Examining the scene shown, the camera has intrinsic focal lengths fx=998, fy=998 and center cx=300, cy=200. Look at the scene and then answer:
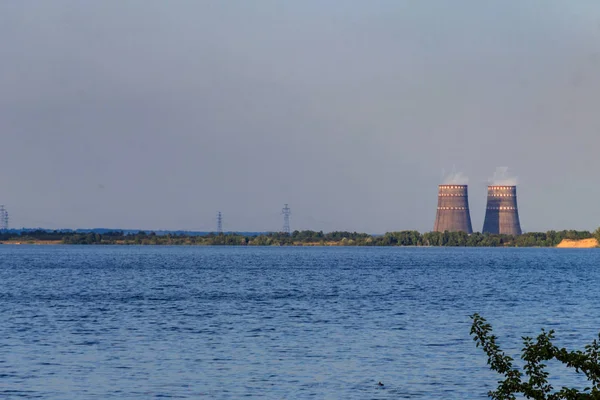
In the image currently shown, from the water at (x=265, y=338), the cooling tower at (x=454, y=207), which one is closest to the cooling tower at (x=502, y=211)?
the cooling tower at (x=454, y=207)

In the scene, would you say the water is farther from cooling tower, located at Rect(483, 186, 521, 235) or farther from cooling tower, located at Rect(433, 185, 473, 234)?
cooling tower, located at Rect(483, 186, 521, 235)

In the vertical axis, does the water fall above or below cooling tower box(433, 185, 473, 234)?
below

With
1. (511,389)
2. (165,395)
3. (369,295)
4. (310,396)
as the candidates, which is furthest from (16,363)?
(369,295)

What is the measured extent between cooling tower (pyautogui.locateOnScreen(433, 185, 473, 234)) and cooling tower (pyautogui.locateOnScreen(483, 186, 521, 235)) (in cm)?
495

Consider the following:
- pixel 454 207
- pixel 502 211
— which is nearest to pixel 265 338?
pixel 454 207

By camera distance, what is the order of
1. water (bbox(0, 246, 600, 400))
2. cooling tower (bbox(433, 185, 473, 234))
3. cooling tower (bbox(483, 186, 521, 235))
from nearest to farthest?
water (bbox(0, 246, 600, 400)) → cooling tower (bbox(433, 185, 473, 234)) → cooling tower (bbox(483, 186, 521, 235))

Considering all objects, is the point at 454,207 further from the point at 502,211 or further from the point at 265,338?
the point at 265,338

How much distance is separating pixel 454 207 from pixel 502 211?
33.0ft

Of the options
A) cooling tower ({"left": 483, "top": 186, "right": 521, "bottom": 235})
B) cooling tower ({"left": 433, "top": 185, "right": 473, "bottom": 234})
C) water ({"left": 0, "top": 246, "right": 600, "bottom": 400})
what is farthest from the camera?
cooling tower ({"left": 483, "top": 186, "right": 521, "bottom": 235})

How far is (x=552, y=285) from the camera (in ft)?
239

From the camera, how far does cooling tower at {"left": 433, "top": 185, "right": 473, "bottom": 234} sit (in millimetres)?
178000

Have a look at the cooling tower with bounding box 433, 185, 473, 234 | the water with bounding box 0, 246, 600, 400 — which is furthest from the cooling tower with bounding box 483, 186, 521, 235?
the water with bounding box 0, 246, 600, 400

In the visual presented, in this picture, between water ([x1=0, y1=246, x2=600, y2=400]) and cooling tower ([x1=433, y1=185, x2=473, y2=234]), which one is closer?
water ([x1=0, y1=246, x2=600, y2=400])

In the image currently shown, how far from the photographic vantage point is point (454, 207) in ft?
587
